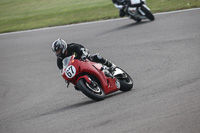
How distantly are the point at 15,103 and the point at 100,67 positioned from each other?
2768mm

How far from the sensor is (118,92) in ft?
29.3

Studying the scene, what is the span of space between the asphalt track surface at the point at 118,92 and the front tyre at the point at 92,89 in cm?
14

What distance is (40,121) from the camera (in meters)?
7.48

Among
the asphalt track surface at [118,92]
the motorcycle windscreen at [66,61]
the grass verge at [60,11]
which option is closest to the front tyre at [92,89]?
the asphalt track surface at [118,92]

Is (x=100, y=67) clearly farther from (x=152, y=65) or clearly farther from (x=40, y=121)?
(x=152, y=65)

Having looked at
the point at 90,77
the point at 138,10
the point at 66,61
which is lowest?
the point at 138,10

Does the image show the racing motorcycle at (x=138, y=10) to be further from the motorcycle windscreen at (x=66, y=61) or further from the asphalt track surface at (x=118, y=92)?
the motorcycle windscreen at (x=66, y=61)

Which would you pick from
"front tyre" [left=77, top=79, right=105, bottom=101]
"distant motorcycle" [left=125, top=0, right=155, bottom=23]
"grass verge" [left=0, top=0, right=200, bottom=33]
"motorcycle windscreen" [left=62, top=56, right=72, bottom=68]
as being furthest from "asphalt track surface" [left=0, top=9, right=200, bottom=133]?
"grass verge" [left=0, top=0, right=200, bottom=33]

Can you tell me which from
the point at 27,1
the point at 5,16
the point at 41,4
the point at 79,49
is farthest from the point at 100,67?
the point at 27,1

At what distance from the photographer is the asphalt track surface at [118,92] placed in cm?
619

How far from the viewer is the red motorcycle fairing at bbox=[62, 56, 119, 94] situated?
7.93 metres

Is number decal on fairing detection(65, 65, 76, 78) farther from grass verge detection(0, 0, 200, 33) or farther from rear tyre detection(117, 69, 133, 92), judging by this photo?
grass verge detection(0, 0, 200, 33)

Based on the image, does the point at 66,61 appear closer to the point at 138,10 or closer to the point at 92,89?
the point at 92,89

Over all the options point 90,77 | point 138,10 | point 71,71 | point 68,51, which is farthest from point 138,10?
point 71,71
